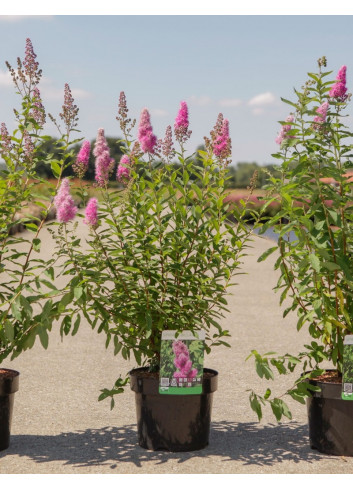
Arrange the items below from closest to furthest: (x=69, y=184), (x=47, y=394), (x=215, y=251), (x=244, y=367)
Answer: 1. (x=69, y=184)
2. (x=215, y=251)
3. (x=47, y=394)
4. (x=244, y=367)

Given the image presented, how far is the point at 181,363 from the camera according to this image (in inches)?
159

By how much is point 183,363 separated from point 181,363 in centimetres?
1

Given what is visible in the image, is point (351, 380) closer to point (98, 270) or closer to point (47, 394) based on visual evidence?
point (98, 270)

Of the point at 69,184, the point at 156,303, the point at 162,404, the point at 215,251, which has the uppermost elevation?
the point at 69,184

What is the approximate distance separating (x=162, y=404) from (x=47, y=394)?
1798 mm

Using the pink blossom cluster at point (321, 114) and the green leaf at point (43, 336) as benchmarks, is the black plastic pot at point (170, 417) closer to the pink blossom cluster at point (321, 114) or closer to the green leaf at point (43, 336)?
the green leaf at point (43, 336)

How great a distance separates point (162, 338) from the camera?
161 inches

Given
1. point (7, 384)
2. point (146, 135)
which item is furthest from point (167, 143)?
point (7, 384)

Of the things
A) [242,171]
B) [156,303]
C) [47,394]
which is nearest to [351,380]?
[156,303]

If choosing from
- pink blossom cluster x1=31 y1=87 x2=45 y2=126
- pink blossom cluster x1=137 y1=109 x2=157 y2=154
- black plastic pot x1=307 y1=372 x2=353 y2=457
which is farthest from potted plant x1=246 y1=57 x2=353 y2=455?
pink blossom cluster x1=31 y1=87 x2=45 y2=126

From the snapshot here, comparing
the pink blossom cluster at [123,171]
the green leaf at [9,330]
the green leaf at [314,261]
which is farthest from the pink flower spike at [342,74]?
the green leaf at [9,330]

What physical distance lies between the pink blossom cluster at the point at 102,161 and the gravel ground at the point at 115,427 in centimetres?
158

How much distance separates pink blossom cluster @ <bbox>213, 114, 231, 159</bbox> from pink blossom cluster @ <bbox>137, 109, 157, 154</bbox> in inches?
15.2

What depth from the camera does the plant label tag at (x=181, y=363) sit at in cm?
404
